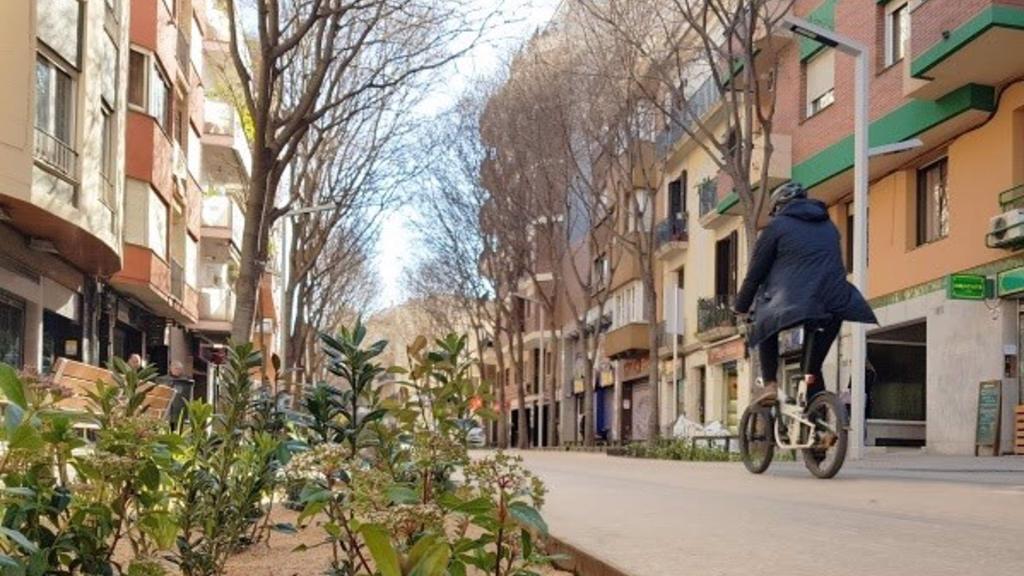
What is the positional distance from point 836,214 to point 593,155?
21.4 feet

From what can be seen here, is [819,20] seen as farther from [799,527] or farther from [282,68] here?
[799,527]

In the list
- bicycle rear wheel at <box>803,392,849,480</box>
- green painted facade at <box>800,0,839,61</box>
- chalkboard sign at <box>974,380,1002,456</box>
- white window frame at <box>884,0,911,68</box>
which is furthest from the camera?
green painted facade at <box>800,0,839,61</box>

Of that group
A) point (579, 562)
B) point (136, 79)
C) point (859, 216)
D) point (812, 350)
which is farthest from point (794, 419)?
point (136, 79)

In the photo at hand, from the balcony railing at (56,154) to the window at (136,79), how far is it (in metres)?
6.28

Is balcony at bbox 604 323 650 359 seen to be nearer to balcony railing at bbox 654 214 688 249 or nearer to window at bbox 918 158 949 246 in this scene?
balcony railing at bbox 654 214 688 249

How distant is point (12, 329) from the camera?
17.7 meters

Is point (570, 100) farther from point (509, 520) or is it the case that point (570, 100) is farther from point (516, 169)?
point (509, 520)

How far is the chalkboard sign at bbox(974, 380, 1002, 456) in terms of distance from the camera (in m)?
18.1

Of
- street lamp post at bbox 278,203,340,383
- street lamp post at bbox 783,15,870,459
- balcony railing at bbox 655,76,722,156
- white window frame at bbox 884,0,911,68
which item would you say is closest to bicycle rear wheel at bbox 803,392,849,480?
street lamp post at bbox 783,15,870,459

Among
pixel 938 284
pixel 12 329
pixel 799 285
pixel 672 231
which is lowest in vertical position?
pixel 12 329

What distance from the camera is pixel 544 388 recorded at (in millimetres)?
61625

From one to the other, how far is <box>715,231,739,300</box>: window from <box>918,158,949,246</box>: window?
10746 millimetres

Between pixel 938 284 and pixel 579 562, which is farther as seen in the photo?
pixel 938 284

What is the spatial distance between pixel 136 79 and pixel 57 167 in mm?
7595
